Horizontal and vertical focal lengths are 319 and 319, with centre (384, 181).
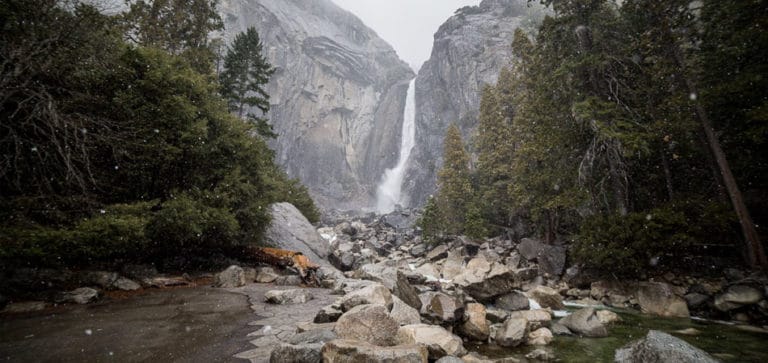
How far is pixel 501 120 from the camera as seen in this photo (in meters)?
25.5

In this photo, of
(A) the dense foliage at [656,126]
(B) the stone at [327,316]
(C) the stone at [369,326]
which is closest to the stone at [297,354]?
(C) the stone at [369,326]

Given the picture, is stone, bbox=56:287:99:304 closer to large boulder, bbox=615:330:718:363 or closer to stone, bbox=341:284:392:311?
stone, bbox=341:284:392:311

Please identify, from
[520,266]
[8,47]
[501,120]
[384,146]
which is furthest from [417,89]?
[8,47]

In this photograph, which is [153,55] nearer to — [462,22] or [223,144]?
[223,144]

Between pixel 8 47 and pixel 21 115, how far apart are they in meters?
1.78

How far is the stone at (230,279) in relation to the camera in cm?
934

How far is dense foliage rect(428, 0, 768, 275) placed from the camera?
1032cm

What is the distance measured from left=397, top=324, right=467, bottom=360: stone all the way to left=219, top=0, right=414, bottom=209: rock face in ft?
231

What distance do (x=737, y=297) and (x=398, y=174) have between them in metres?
69.0

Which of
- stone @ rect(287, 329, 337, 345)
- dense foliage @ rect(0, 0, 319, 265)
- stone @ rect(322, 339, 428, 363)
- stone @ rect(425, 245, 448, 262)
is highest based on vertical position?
dense foliage @ rect(0, 0, 319, 265)

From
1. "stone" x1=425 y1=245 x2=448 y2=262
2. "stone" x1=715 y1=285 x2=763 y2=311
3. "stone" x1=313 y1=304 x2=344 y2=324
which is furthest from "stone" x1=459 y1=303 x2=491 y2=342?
"stone" x1=425 y1=245 x2=448 y2=262

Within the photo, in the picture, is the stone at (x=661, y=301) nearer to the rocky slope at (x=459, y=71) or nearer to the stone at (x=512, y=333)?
the stone at (x=512, y=333)

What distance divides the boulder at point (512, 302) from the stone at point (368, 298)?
4.80m

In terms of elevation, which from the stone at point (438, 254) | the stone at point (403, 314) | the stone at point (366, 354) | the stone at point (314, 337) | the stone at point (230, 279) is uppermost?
the stone at point (366, 354)
